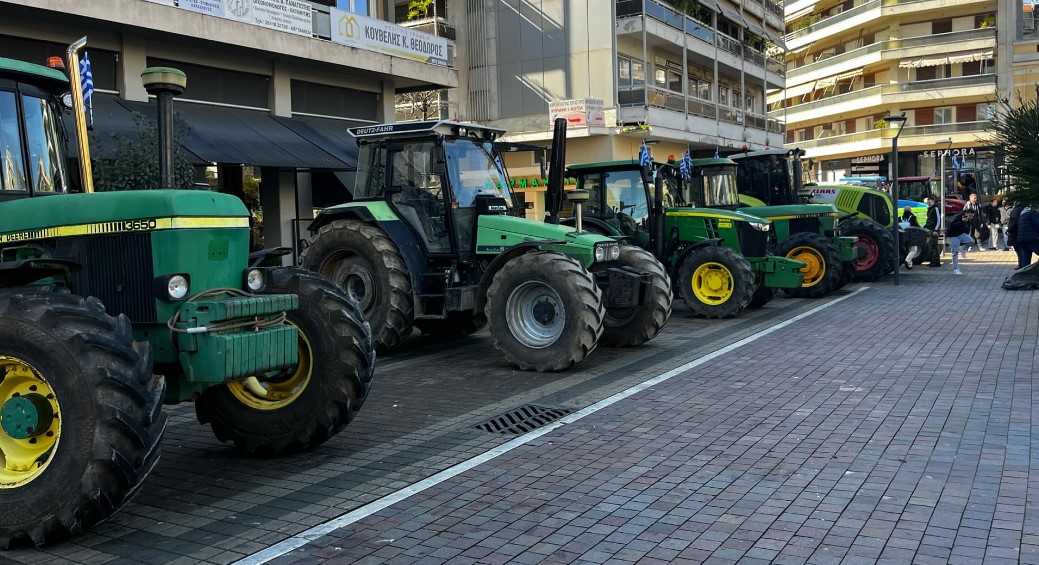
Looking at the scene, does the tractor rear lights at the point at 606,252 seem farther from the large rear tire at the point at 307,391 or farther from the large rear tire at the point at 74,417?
the large rear tire at the point at 74,417

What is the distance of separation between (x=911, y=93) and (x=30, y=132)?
5858 cm

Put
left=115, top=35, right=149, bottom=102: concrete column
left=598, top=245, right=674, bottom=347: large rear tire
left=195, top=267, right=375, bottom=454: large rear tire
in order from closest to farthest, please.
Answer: left=195, top=267, right=375, bottom=454: large rear tire < left=598, top=245, right=674, bottom=347: large rear tire < left=115, top=35, right=149, bottom=102: concrete column

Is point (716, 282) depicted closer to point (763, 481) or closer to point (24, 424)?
point (763, 481)

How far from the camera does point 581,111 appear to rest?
30047 mm

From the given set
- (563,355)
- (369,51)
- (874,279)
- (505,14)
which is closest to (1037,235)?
(874,279)

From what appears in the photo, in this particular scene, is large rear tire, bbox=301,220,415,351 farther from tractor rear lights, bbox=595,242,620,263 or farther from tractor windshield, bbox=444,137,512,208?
tractor rear lights, bbox=595,242,620,263

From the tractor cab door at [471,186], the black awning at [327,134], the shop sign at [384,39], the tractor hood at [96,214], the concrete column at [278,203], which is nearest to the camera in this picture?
the tractor hood at [96,214]

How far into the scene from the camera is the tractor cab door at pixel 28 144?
5879 mm

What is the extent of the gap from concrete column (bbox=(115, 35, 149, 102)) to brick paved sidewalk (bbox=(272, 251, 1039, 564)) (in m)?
12.9

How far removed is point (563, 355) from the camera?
392 inches

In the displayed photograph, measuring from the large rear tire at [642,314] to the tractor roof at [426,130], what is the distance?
2.45 metres

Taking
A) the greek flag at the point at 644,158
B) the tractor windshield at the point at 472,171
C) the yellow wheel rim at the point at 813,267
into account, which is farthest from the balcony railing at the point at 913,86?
the tractor windshield at the point at 472,171

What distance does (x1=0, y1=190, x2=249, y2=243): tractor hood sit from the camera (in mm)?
5688

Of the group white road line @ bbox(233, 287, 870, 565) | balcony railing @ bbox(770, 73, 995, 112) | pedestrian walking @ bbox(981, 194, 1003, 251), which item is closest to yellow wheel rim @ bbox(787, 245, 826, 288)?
white road line @ bbox(233, 287, 870, 565)
